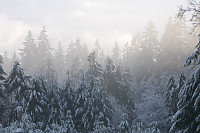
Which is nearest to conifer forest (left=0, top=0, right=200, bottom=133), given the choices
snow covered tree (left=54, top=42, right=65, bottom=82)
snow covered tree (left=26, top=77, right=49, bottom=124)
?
snow covered tree (left=26, top=77, right=49, bottom=124)

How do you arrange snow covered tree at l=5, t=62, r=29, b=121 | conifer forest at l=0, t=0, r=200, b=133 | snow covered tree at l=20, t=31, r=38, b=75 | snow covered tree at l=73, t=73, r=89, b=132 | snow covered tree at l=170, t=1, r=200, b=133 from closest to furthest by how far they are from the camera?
1. snow covered tree at l=170, t=1, r=200, b=133
2. conifer forest at l=0, t=0, r=200, b=133
3. snow covered tree at l=5, t=62, r=29, b=121
4. snow covered tree at l=73, t=73, r=89, b=132
5. snow covered tree at l=20, t=31, r=38, b=75

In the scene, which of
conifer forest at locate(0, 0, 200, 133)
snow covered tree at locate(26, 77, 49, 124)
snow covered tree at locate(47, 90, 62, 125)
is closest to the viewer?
conifer forest at locate(0, 0, 200, 133)

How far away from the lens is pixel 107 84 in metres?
39.8

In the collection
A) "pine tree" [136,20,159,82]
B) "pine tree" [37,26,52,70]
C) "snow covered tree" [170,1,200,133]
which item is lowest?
"snow covered tree" [170,1,200,133]

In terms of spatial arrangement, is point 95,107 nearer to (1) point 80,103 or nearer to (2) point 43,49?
(1) point 80,103

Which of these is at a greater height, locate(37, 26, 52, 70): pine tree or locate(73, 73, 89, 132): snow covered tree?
locate(37, 26, 52, 70): pine tree

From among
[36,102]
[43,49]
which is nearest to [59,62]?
[43,49]

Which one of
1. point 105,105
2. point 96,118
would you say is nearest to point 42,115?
point 96,118

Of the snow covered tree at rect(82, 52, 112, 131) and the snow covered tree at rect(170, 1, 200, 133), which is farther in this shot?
the snow covered tree at rect(82, 52, 112, 131)

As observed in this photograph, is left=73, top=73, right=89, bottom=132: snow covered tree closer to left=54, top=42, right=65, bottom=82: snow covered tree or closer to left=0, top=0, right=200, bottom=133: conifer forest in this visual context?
left=0, top=0, right=200, bottom=133: conifer forest

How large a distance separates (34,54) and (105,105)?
142 ft

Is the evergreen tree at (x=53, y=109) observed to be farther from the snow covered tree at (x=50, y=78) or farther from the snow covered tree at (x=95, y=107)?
the snow covered tree at (x=95, y=107)

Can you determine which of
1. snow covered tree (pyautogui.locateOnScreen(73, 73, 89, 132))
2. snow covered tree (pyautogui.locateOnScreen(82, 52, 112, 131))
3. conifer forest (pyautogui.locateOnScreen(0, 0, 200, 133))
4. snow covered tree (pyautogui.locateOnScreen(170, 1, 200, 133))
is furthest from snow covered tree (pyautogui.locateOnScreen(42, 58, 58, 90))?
snow covered tree (pyautogui.locateOnScreen(170, 1, 200, 133))

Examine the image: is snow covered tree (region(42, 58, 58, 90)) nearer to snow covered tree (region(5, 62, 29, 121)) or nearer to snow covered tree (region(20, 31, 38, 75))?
snow covered tree (region(5, 62, 29, 121))
